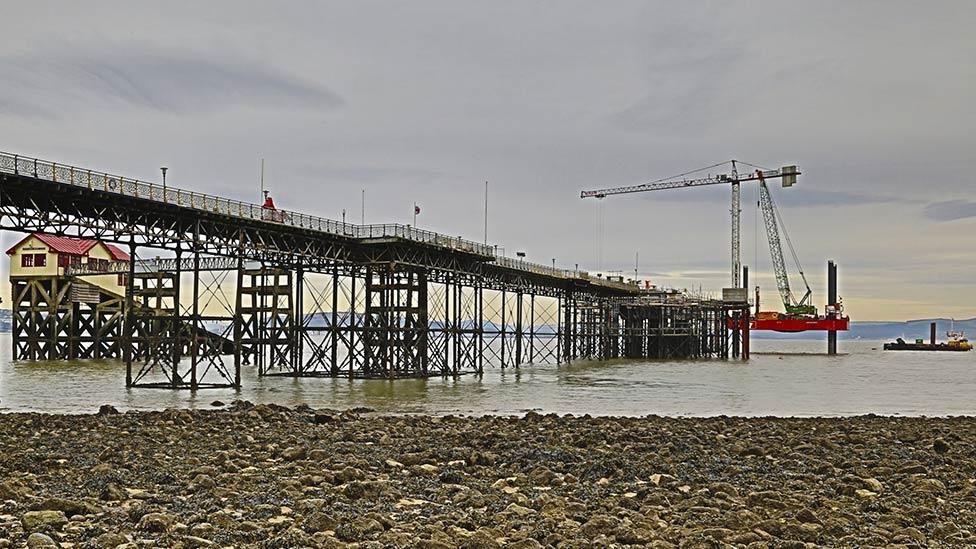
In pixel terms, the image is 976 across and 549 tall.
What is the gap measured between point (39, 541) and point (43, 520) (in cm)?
125

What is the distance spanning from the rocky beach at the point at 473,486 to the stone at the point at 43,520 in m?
0.03

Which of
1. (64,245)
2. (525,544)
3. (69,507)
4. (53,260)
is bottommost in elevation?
(525,544)

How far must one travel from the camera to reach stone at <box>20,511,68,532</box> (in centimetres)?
1271

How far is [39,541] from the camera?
11773mm

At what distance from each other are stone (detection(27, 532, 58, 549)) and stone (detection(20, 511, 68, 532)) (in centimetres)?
70

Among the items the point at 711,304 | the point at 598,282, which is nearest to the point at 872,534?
the point at 598,282

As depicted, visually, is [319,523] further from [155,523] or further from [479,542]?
[479,542]

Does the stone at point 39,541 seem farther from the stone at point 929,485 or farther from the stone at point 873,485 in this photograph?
the stone at point 929,485

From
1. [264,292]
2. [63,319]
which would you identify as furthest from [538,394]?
[63,319]

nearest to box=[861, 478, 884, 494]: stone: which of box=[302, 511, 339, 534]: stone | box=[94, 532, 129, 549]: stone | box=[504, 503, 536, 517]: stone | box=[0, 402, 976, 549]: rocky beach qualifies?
box=[0, 402, 976, 549]: rocky beach

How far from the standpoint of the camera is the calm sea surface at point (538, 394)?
3750cm

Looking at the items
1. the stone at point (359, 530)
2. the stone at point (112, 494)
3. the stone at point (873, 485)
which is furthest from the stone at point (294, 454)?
the stone at point (873, 485)

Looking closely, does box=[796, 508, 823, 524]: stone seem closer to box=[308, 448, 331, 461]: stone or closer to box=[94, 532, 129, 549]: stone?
box=[94, 532, 129, 549]: stone

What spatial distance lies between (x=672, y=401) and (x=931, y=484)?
26.3 meters
